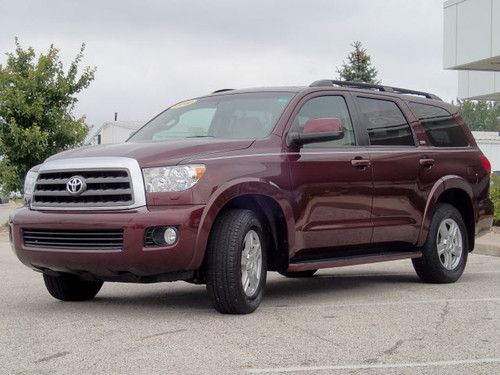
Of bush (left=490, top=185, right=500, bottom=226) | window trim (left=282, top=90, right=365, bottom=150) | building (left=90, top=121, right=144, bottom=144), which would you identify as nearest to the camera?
window trim (left=282, top=90, right=365, bottom=150)

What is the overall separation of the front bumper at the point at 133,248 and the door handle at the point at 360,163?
6.64 feet

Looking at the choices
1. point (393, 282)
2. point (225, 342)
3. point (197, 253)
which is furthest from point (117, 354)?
point (393, 282)

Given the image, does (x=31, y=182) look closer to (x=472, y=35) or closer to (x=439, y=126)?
(x=439, y=126)

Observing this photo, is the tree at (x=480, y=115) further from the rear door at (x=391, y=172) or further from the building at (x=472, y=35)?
the rear door at (x=391, y=172)

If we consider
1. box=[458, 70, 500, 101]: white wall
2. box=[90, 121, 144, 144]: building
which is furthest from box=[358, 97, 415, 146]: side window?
box=[90, 121, 144, 144]: building

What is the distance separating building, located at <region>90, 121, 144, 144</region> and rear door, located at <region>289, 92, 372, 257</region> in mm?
37380

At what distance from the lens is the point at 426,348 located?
5.57m

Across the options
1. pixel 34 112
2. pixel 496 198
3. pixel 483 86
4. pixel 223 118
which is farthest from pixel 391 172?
pixel 483 86

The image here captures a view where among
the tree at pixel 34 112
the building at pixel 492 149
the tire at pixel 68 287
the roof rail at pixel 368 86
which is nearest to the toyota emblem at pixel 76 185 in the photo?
the tire at pixel 68 287

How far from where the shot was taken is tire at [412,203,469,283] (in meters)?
8.95

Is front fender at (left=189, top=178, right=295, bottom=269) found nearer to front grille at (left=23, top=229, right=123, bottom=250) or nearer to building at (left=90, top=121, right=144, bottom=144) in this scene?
front grille at (left=23, top=229, right=123, bottom=250)

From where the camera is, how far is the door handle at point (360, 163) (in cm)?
796

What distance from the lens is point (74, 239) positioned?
21.9 feet

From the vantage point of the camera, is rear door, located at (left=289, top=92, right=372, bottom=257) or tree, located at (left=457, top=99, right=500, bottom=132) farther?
tree, located at (left=457, top=99, right=500, bottom=132)
